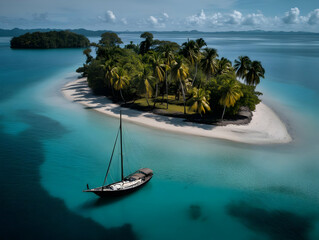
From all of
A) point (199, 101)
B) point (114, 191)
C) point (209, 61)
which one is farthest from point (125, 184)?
point (209, 61)

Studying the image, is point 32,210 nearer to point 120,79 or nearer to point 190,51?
point 120,79

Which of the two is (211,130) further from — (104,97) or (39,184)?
(104,97)

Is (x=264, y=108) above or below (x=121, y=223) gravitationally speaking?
above

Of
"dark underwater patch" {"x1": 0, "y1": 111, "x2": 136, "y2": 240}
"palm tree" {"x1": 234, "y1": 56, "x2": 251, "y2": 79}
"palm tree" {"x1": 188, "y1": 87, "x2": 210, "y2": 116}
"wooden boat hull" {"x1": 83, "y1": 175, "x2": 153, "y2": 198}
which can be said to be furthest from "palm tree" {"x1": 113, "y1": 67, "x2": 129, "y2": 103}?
"wooden boat hull" {"x1": 83, "y1": 175, "x2": 153, "y2": 198}

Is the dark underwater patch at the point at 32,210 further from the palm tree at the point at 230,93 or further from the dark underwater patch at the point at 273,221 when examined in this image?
the palm tree at the point at 230,93

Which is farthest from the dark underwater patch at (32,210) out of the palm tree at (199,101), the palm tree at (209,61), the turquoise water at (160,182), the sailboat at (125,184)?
the palm tree at (209,61)

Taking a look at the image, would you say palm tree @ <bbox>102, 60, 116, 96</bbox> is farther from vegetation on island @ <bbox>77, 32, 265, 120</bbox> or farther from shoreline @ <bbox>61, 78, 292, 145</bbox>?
shoreline @ <bbox>61, 78, 292, 145</bbox>

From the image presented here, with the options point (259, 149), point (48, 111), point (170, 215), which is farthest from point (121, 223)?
point (48, 111)
